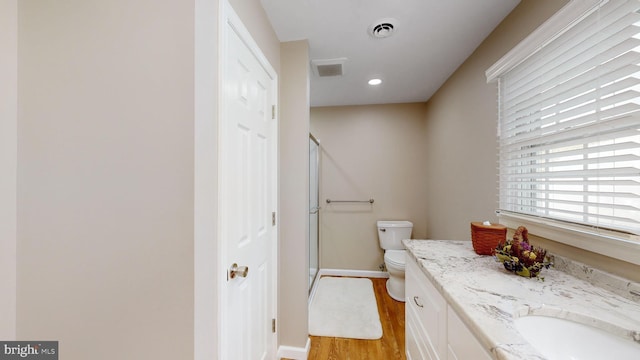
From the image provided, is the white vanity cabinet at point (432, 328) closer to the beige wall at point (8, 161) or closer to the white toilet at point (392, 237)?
the white toilet at point (392, 237)

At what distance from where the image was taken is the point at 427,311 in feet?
3.68

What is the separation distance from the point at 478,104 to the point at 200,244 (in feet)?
6.83

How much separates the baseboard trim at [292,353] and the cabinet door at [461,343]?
1.20 metres

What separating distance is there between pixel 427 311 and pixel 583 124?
3.51 feet

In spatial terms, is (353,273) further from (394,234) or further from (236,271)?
(236,271)

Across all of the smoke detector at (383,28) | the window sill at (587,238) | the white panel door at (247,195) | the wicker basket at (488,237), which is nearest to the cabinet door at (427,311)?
the wicker basket at (488,237)

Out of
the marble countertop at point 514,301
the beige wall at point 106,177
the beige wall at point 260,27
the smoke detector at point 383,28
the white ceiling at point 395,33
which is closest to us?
the marble countertop at point 514,301

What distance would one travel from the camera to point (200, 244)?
76cm

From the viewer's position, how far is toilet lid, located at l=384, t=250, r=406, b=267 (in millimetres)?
2495

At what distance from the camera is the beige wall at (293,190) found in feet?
5.67

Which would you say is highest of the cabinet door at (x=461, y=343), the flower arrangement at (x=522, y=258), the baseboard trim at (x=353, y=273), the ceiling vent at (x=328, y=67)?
the ceiling vent at (x=328, y=67)

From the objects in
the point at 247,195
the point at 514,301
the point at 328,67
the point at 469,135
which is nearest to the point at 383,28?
the point at 328,67

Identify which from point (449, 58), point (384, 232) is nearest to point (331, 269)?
point (384, 232)

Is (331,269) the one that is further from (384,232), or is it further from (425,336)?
(425,336)
